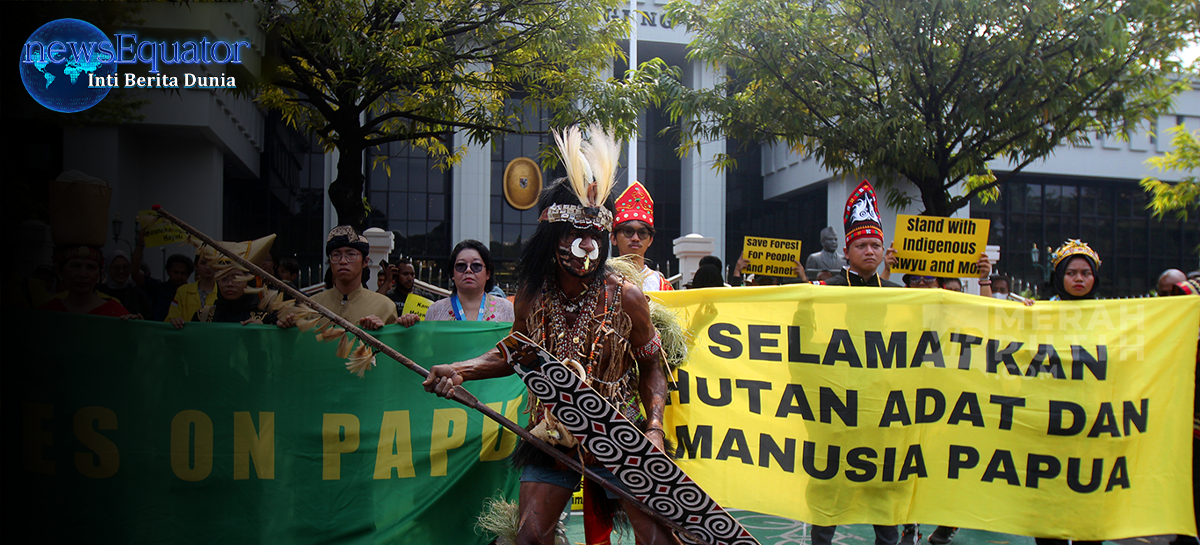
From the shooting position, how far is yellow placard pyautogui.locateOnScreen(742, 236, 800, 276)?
8594 millimetres

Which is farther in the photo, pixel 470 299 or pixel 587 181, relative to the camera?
pixel 470 299

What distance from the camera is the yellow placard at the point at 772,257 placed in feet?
28.2

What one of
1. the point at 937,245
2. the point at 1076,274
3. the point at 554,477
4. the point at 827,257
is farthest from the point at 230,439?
the point at 827,257

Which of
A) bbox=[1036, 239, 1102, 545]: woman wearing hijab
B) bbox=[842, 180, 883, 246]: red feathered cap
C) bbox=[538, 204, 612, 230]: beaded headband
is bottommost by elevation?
bbox=[1036, 239, 1102, 545]: woman wearing hijab

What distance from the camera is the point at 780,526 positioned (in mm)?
5340

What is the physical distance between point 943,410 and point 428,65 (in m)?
7.00

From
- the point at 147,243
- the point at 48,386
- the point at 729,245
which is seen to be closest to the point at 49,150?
the point at 48,386

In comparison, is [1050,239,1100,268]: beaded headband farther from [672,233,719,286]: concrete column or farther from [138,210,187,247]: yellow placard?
[672,233,719,286]: concrete column

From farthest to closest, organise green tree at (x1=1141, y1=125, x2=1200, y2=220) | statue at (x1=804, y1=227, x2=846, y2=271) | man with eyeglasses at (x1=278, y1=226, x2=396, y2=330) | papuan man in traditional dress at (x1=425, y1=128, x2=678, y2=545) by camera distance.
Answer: green tree at (x1=1141, y1=125, x2=1200, y2=220), statue at (x1=804, y1=227, x2=846, y2=271), man with eyeglasses at (x1=278, y1=226, x2=396, y2=330), papuan man in traditional dress at (x1=425, y1=128, x2=678, y2=545)

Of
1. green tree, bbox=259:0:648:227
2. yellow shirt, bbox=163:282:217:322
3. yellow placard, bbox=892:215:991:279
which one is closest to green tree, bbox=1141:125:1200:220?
green tree, bbox=259:0:648:227

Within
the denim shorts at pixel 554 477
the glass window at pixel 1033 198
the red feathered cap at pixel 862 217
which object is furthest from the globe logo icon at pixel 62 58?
the glass window at pixel 1033 198

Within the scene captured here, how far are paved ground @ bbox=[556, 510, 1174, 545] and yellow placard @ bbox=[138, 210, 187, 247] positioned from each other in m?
3.06

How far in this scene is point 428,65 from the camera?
9000 millimetres

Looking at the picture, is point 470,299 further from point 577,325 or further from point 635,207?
point 577,325
